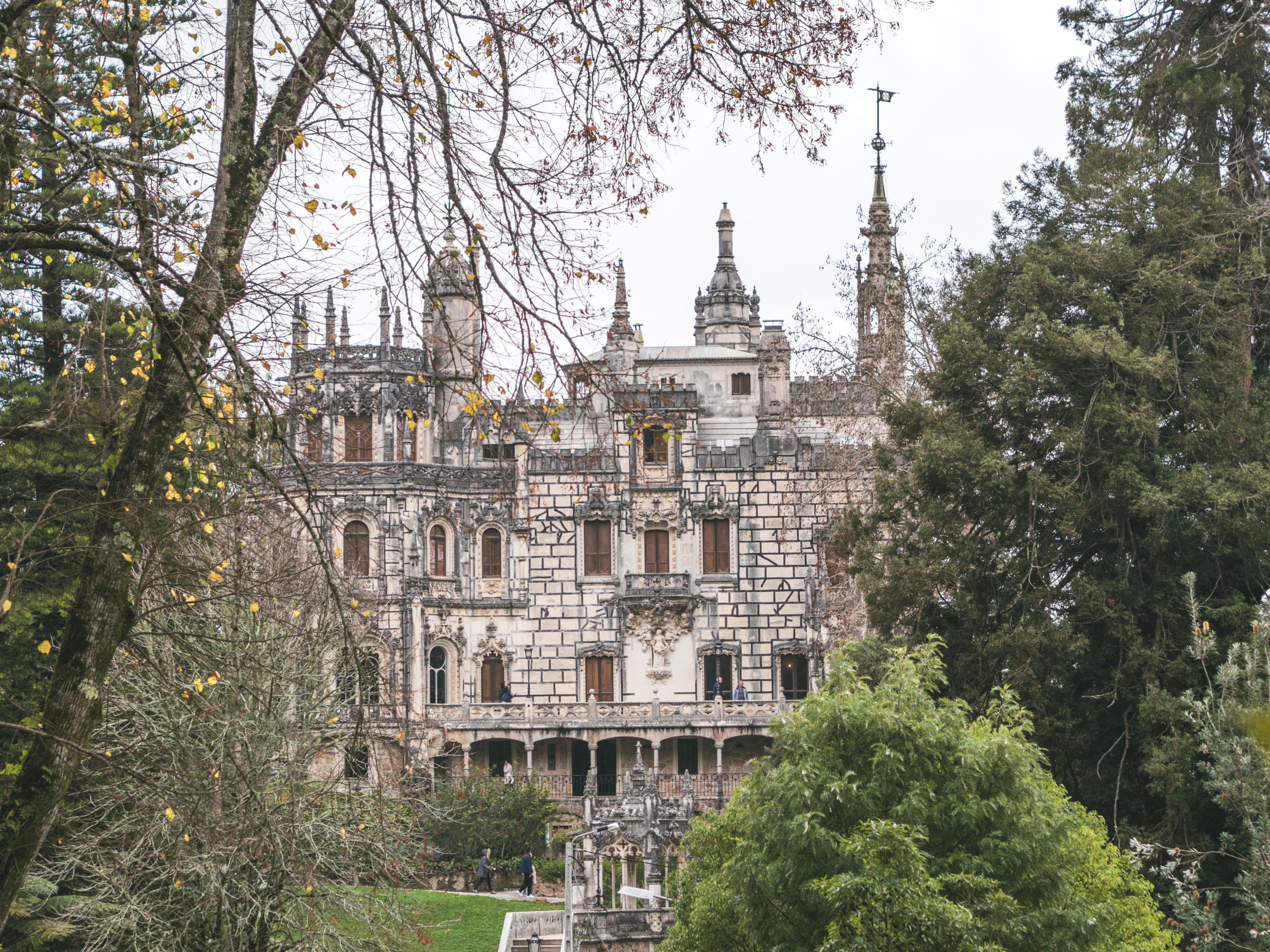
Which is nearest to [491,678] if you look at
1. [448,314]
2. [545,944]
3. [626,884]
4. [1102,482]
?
Result: [626,884]

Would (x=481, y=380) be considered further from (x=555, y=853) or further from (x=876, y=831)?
(x=555, y=853)

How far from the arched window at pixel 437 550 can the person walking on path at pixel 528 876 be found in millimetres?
13079

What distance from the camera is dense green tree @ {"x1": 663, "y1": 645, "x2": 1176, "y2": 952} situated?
13.4m

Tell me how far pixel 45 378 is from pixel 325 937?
10902 millimetres

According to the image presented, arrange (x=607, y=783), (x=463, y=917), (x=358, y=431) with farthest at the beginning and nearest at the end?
1. (x=358, y=431)
2. (x=607, y=783)
3. (x=463, y=917)

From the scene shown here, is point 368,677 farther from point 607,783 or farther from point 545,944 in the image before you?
point 607,783

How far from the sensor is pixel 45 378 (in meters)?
24.5

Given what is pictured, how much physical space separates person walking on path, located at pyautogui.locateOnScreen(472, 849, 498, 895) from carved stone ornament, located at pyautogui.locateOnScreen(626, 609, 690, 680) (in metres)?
11.8

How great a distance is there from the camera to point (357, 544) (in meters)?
42.1

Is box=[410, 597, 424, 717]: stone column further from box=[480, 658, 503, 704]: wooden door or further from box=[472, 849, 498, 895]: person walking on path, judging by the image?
box=[472, 849, 498, 895]: person walking on path

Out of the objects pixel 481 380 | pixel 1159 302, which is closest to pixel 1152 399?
pixel 1159 302

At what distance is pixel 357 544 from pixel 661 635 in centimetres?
954

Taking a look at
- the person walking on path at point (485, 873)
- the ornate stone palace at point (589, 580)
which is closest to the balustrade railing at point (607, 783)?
the ornate stone palace at point (589, 580)

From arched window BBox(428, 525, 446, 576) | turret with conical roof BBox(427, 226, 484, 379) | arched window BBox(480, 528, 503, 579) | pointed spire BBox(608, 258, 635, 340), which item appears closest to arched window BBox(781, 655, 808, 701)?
arched window BBox(480, 528, 503, 579)
